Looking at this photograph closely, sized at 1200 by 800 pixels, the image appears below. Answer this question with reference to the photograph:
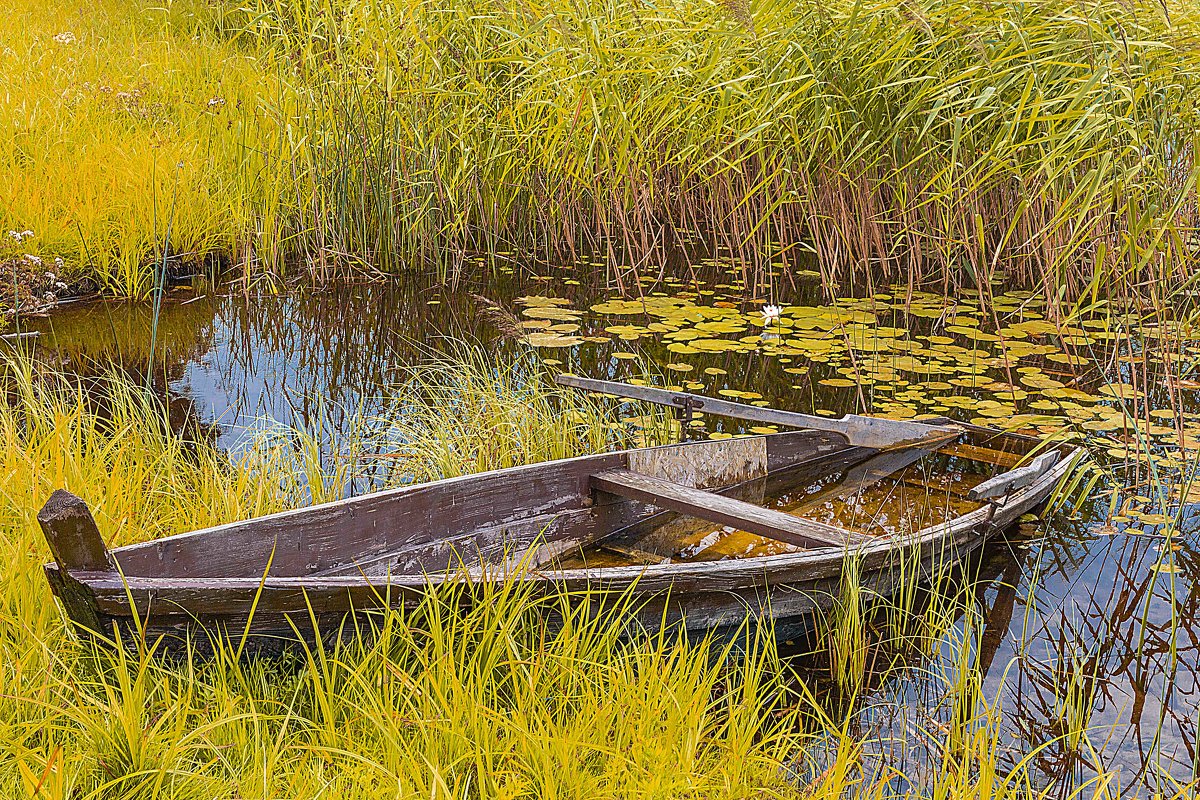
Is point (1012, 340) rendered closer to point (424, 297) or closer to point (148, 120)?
point (424, 297)

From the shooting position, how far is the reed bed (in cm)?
343

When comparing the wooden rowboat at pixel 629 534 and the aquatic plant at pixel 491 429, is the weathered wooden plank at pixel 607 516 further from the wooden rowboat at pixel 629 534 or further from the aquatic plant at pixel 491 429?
the aquatic plant at pixel 491 429

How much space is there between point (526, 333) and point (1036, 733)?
9.73 ft

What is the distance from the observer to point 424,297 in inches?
210

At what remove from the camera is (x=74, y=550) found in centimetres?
175

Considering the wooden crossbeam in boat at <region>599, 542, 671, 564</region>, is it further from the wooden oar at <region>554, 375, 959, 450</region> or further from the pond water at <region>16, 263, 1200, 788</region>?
the pond water at <region>16, 263, 1200, 788</region>

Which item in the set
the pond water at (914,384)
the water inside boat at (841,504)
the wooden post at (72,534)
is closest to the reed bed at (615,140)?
the pond water at (914,384)

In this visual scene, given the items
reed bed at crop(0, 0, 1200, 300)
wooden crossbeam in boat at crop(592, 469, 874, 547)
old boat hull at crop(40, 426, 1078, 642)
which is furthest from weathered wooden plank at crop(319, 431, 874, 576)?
A: reed bed at crop(0, 0, 1200, 300)

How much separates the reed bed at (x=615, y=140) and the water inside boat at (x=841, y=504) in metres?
0.70

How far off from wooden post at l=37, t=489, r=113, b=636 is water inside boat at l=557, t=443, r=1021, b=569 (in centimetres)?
119

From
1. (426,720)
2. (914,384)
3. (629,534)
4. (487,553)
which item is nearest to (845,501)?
(629,534)

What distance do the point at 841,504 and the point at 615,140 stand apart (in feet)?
6.72

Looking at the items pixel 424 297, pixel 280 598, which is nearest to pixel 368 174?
pixel 424 297

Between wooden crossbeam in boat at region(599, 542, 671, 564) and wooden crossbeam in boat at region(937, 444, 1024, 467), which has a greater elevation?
wooden crossbeam in boat at region(599, 542, 671, 564)
